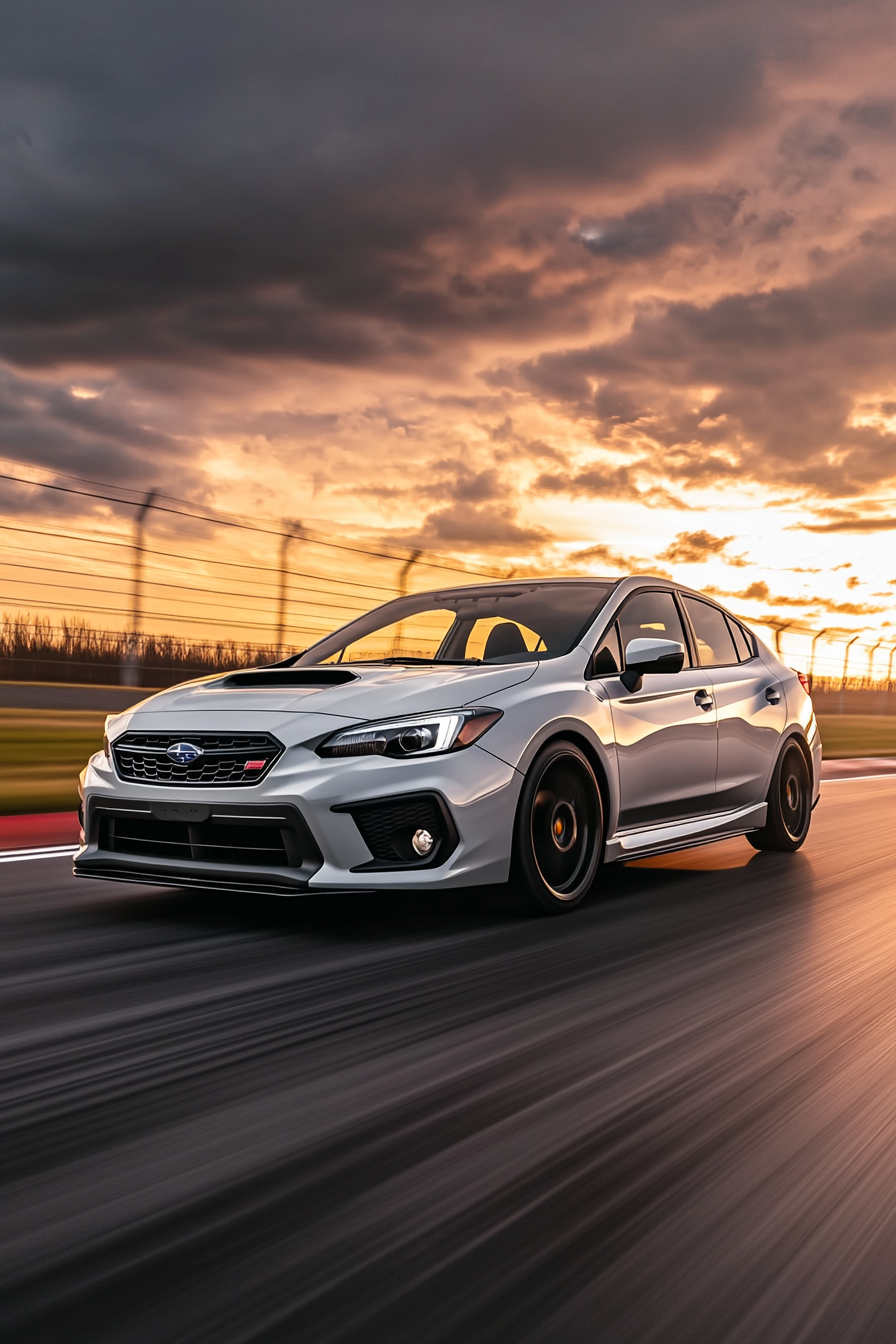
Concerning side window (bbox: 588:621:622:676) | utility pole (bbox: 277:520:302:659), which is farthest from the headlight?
utility pole (bbox: 277:520:302:659)

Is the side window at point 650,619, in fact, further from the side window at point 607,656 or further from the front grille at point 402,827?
the front grille at point 402,827

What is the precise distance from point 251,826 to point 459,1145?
2.32 meters

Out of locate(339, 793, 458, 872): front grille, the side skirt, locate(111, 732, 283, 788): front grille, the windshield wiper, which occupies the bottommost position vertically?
the side skirt

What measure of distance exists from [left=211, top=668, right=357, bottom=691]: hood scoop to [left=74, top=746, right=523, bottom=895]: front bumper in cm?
65

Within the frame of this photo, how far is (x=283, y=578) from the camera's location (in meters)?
14.6

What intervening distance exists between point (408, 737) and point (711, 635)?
9.94ft

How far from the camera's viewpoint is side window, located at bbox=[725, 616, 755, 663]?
25.6 feet

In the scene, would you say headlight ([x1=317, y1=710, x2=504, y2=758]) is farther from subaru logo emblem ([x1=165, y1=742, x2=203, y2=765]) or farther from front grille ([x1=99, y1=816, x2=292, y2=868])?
subaru logo emblem ([x1=165, y1=742, x2=203, y2=765])

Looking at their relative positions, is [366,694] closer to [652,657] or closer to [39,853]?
[652,657]

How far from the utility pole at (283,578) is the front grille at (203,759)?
8.80 meters

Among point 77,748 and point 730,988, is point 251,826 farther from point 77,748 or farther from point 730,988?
point 77,748

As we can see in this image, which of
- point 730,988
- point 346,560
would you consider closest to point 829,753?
point 346,560

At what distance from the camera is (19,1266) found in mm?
2209

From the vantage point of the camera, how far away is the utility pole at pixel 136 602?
13.1 m
